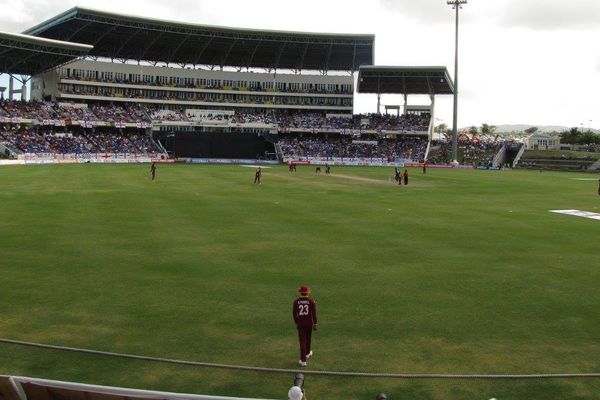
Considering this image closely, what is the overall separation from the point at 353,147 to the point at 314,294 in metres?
92.9

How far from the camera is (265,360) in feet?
34.1

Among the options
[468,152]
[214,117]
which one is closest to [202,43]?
[214,117]

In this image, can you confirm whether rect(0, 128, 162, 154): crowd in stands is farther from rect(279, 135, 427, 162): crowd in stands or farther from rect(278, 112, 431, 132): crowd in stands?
rect(278, 112, 431, 132): crowd in stands

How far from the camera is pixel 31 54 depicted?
273 feet

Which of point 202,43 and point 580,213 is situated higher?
point 202,43

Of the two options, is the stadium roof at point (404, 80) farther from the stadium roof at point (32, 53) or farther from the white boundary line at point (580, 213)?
the white boundary line at point (580, 213)

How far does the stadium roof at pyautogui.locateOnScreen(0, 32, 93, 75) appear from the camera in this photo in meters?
76.8

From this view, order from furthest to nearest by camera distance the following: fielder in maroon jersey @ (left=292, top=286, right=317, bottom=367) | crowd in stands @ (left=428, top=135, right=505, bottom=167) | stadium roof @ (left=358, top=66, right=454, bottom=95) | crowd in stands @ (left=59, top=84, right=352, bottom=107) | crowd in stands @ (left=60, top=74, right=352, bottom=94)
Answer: crowd in stands @ (left=60, top=74, right=352, bottom=94) < crowd in stands @ (left=428, top=135, right=505, bottom=167) < crowd in stands @ (left=59, top=84, right=352, bottom=107) < stadium roof @ (left=358, top=66, right=454, bottom=95) < fielder in maroon jersey @ (left=292, top=286, right=317, bottom=367)

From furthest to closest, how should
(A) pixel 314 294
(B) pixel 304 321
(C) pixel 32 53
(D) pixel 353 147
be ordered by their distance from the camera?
(D) pixel 353 147
(C) pixel 32 53
(A) pixel 314 294
(B) pixel 304 321

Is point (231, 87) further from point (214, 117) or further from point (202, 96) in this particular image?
point (214, 117)

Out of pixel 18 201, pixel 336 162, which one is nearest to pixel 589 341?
pixel 18 201

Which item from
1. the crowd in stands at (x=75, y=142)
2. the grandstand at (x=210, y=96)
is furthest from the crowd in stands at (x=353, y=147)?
the crowd in stands at (x=75, y=142)

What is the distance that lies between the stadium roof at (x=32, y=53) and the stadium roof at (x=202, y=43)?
4138mm

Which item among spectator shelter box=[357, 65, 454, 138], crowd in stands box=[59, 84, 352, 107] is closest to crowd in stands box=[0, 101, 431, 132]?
crowd in stands box=[59, 84, 352, 107]
